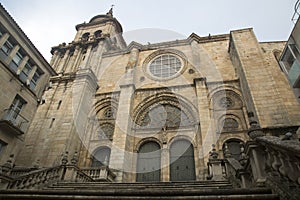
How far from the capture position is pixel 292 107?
9969mm

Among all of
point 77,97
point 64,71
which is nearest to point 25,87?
point 77,97

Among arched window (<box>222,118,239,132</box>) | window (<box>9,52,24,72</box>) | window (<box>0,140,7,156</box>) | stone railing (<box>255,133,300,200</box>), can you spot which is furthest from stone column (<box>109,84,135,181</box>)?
stone railing (<box>255,133,300,200</box>)

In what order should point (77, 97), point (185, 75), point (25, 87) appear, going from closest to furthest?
point (25, 87) → point (77, 97) → point (185, 75)

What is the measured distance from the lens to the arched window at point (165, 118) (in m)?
13.8

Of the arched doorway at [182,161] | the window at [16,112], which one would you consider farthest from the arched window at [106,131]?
the window at [16,112]

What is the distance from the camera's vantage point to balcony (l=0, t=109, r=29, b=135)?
9.51m

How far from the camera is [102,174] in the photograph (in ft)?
32.6

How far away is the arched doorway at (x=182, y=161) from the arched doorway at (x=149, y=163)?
0.86m

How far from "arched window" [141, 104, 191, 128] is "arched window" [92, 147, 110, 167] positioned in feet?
9.78

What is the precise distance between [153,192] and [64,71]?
18064 mm

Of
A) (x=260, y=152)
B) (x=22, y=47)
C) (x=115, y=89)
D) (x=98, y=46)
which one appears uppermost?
(x=98, y=46)

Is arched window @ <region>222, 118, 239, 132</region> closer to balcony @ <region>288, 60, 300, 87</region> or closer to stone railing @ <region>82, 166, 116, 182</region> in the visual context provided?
balcony @ <region>288, 60, 300, 87</region>

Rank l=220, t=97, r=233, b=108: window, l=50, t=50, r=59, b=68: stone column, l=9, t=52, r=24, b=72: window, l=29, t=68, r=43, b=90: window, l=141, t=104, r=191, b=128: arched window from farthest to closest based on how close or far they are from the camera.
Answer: l=50, t=50, r=59, b=68: stone column, l=141, t=104, r=191, b=128: arched window, l=220, t=97, r=233, b=108: window, l=29, t=68, r=43, b=90: window, l=9, t=52, r=24, b=72: window

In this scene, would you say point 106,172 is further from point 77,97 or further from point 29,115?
point 77,97
